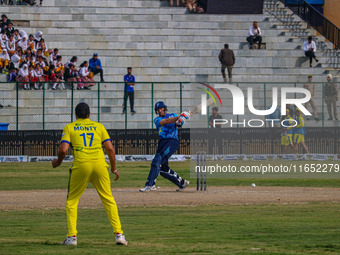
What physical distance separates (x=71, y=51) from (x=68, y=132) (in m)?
31.9

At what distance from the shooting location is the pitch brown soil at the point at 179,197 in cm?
1845

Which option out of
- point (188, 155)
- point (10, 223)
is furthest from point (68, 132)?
point (188, 155)

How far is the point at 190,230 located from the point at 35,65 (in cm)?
2553

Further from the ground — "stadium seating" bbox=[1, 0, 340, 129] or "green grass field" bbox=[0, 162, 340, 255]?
"stadium seating" bbox=[1, 0, 340, 129]

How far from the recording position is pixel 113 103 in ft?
125

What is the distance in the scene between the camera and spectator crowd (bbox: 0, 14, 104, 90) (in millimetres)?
37594

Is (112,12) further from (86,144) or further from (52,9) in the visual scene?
(86,144)

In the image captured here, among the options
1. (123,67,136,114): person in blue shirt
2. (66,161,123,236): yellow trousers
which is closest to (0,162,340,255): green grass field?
(66,161,123,236): yellow trousers

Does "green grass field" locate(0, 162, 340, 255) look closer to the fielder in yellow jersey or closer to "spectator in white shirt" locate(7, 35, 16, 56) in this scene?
the fielder in yellow jersey

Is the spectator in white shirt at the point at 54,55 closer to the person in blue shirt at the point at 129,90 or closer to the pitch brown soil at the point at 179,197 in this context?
the person in blue shirt at the point at 129,90

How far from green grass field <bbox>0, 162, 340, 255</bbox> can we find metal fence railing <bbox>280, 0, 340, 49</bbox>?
30022 mm

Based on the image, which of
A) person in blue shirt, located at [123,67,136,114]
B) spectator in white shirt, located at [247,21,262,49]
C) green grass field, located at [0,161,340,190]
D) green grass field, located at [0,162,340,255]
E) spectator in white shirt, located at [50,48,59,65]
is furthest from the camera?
spectator in white shirt, located at [247,21,262,49]

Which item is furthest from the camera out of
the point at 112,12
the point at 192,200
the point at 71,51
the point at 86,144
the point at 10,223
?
the point at 112,12

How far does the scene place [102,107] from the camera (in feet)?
125
